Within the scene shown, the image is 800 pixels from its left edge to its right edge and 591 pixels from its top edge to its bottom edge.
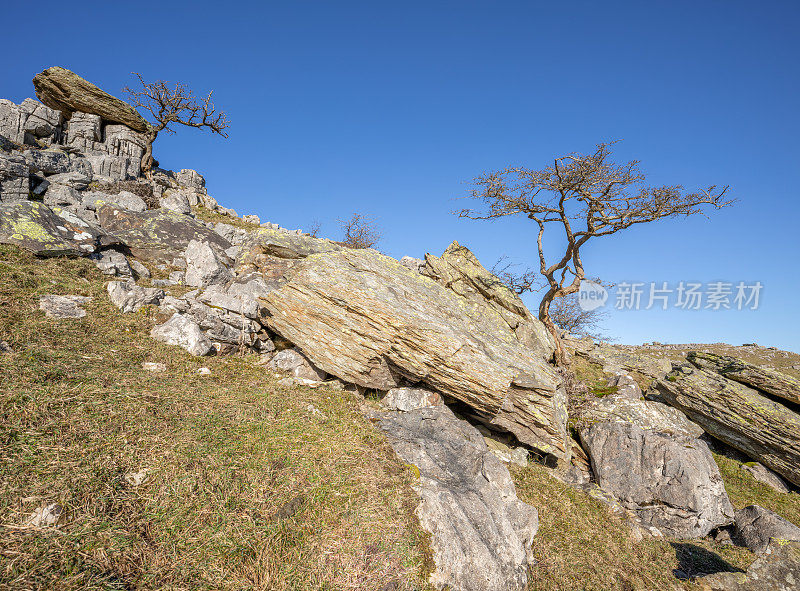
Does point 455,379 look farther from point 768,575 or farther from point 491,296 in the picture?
point 768,575

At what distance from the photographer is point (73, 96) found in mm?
33906

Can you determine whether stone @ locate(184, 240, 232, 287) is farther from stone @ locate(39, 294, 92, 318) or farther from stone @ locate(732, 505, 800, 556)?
stone @ locate(732, 505, 800, 556)

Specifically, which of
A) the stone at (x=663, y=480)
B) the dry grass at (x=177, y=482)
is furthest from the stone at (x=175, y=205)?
the stone at (x=663, y=480)

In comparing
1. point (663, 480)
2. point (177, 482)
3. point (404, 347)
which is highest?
point (404, 347)

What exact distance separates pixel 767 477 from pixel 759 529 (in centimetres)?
647

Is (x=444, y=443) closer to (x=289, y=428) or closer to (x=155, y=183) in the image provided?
(x=289, y=428)

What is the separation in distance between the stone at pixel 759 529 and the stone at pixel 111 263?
85.5 ft

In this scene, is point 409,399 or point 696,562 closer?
point 696,562

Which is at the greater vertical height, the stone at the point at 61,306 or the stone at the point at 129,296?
the stone at the point at 129,296

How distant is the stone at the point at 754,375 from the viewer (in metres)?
16.1

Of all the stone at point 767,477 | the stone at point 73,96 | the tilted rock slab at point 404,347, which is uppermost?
the stone at point 73,96

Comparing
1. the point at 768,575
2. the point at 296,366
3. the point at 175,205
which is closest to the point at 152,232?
the point at 175,205

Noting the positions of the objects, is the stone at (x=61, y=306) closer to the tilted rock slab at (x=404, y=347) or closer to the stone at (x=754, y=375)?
the tilted rock slab at (x=404, y=347)

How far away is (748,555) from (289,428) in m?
15.4
